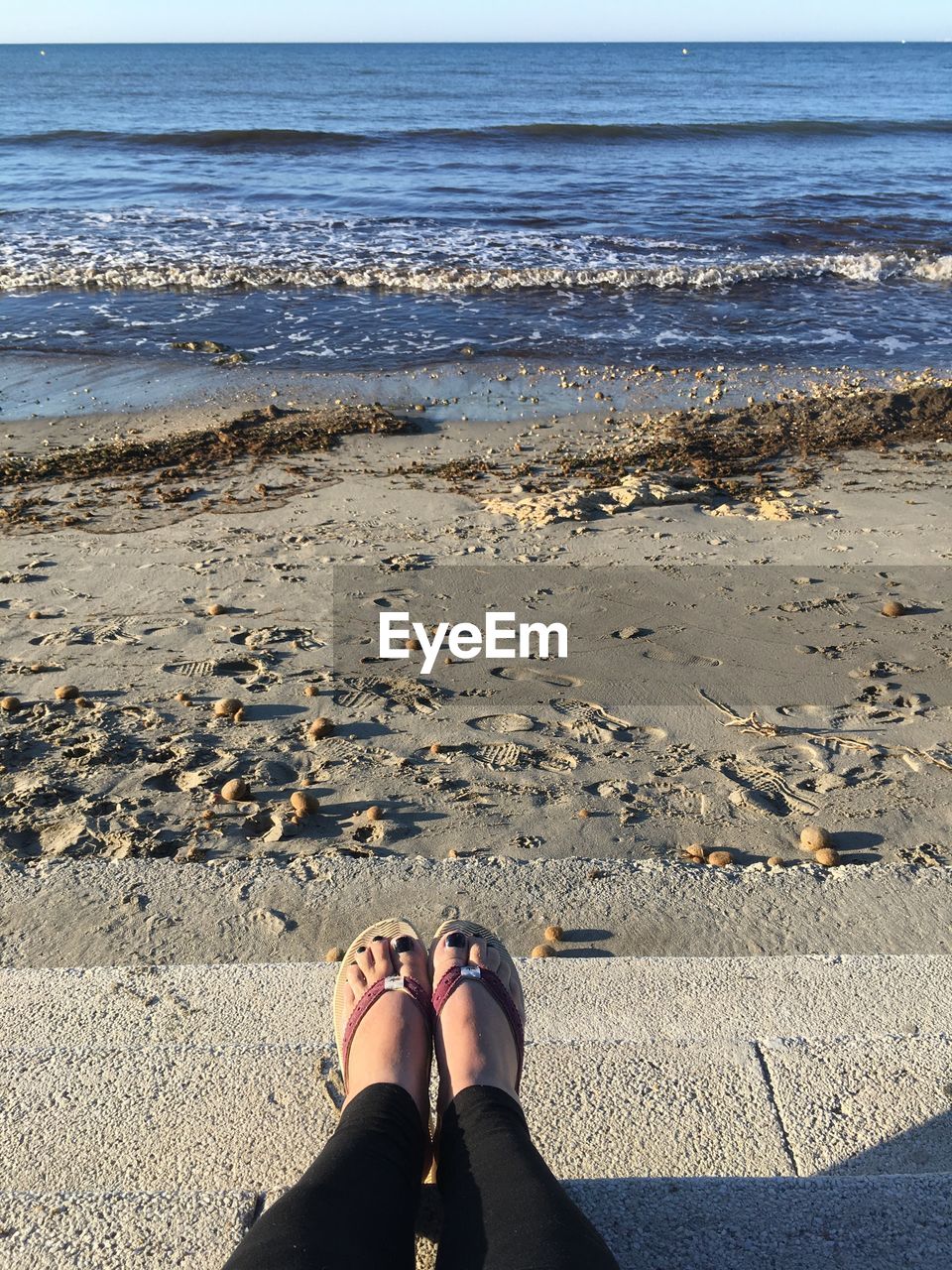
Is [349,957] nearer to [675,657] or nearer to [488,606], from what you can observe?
[675,657]

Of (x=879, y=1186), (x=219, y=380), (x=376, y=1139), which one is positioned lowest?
(x=219, y=380)

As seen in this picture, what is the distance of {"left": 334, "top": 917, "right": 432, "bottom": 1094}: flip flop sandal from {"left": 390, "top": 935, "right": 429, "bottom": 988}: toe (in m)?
0.01

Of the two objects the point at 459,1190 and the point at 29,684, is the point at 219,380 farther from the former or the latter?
the point at 459,1190

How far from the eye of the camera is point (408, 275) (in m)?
11.2

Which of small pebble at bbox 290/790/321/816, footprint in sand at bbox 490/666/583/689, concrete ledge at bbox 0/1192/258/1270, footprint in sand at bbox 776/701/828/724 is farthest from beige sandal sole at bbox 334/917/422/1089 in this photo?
footprint in sand at bbox 776/701/828/724

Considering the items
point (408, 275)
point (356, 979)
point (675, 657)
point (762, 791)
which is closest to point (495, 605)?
point (675, 657)

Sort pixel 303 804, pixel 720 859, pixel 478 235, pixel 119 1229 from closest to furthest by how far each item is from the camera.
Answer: pixel 119 1229
pixel 720 859
pixel 303 804
pixel 478 235

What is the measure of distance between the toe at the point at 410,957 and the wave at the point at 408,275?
9.66 meters

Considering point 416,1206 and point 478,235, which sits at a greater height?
point 416,1206

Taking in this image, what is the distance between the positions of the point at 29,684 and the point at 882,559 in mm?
3717

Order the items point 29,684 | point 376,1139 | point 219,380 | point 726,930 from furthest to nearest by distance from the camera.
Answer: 1. point 219,380
2. point 29,684
3. point 726,930
4. point 376,1139

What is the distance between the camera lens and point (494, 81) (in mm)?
44938

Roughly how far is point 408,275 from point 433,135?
1609 cm

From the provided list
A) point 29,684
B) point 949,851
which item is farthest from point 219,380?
point 949,851
